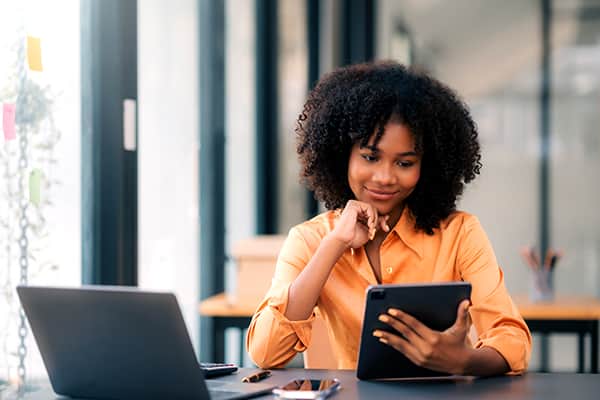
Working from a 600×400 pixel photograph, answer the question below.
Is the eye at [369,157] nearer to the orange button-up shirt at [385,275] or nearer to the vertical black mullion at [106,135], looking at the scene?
the orange button-up shirt at [385,275]

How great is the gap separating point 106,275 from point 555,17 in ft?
12.6

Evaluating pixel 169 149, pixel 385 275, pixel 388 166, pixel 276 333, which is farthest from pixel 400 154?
pixel 169 149

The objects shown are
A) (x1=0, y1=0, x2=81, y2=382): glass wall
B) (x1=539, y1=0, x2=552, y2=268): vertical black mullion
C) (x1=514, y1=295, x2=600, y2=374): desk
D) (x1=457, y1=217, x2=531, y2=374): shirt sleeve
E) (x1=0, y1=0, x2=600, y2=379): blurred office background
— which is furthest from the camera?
(x1=539, y1=0, x2=552, y2=268): vertical black mullion

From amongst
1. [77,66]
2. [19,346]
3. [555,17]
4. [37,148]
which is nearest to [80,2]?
[77,66]

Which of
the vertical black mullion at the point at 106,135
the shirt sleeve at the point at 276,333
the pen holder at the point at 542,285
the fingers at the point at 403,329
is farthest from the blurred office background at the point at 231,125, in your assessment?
the pen holder at the point at 542,285

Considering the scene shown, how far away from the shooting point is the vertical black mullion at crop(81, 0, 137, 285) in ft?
7.95

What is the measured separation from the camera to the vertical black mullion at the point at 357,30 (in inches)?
194

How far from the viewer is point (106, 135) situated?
2.44 metres

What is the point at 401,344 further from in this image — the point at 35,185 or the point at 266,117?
the point at 266,117

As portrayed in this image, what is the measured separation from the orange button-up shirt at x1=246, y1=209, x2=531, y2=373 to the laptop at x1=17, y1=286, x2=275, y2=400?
427mm

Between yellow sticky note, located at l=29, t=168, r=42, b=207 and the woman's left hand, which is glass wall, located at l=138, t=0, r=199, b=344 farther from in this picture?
the woman's left hand

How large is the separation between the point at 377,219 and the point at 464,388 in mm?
530

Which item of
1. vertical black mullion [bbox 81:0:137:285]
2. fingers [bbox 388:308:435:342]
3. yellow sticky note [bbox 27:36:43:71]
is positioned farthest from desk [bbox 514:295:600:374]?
yellow sticky note [bbox 27:36:43:71]

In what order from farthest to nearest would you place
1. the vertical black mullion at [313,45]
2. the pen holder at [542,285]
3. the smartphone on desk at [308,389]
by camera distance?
1. the vertical black mullion at [313,45]
2. the pen holder at [542,285]
3. the smartphone on desk at [308,389]
